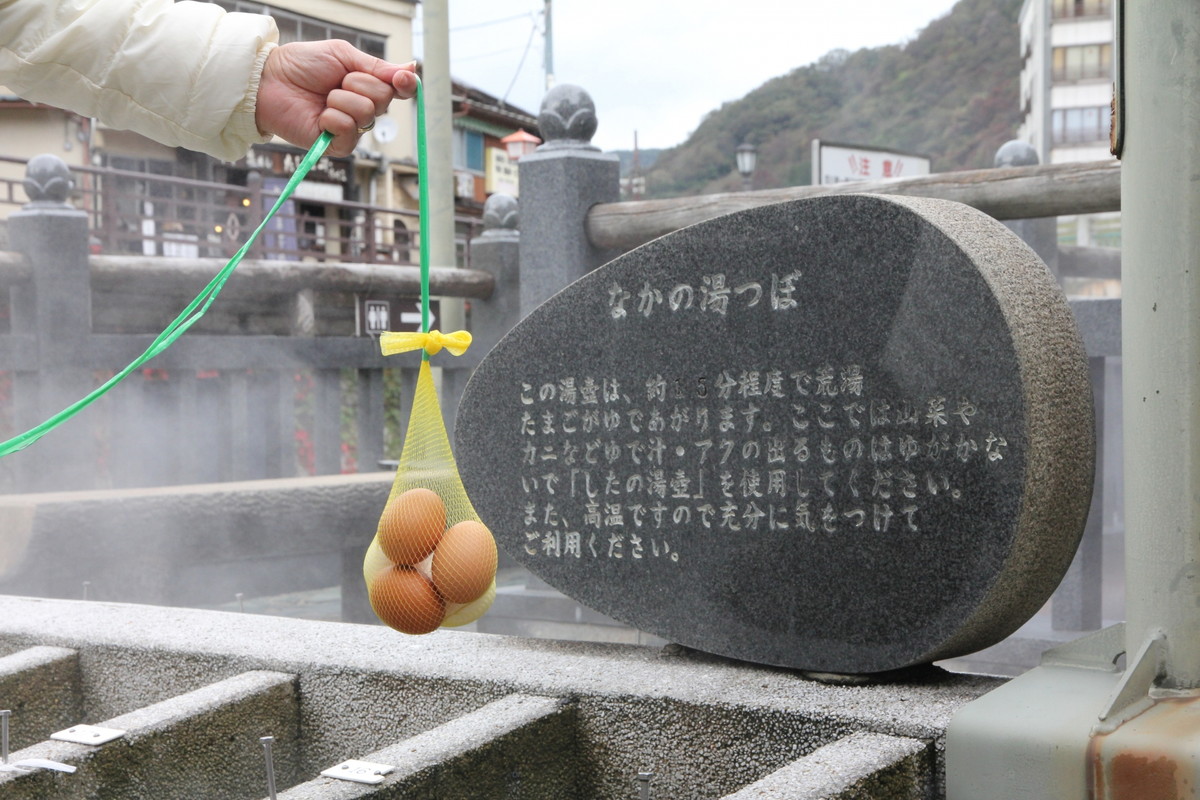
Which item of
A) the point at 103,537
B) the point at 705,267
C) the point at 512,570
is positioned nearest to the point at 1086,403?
the point at 705,267

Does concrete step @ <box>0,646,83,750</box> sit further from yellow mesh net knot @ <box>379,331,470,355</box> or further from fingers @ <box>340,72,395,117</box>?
fingers @ <box>340,72,395,117</box>

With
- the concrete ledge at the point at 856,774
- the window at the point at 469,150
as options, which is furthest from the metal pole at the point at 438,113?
the window at the point at 469,150

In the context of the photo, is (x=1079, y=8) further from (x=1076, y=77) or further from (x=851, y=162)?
(x=851, y=162)

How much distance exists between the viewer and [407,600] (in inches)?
102

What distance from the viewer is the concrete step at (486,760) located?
2164mm

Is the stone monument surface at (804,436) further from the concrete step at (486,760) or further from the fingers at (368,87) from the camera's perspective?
the fingers at (368,87)

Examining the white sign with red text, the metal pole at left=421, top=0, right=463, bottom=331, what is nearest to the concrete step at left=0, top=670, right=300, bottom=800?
the white sign with red text

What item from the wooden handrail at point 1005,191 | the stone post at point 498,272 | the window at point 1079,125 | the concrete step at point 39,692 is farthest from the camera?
the window at point 1079,125

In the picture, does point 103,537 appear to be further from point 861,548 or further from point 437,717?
point 861,548

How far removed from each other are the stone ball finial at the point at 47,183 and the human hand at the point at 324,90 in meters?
3.55

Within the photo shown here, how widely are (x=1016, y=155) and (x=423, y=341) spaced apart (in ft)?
10.7

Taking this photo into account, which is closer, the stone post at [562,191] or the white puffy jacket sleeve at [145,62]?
the white puffy jacket sleeve at [145,62]

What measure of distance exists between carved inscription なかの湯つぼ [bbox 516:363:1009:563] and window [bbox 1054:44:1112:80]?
37.5 meters

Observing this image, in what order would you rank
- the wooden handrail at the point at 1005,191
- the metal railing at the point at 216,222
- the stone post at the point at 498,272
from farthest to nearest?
the metal railing at the point at 216,222
the stone post at the point at 498,272
the wooden handrail at the point at 1005,191
